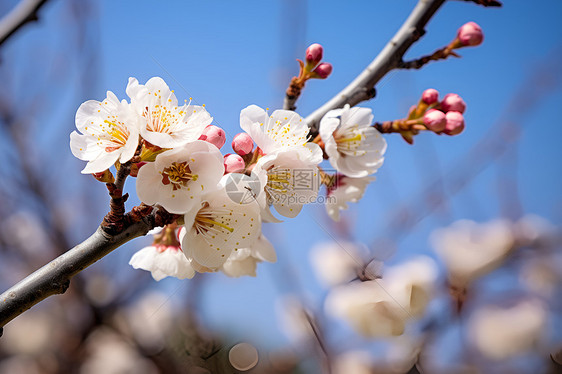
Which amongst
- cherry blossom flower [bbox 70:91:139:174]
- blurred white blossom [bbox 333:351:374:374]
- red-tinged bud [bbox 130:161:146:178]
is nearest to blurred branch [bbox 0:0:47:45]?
cherry blossom flower [bbox 70:91:139:174]

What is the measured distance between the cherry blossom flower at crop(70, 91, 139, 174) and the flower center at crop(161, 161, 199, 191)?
81 millimetres

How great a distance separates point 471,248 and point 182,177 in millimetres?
1352

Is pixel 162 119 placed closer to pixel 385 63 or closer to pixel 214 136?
pixel 214 136

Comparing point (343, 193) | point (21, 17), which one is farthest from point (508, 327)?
point (21, 17)

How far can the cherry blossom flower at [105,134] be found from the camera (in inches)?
27.8

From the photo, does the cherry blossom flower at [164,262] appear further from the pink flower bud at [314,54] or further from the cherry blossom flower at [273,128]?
the pink flower bud at [314,54]

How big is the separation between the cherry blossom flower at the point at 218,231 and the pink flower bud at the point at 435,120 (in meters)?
0.53

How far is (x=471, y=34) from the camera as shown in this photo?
1102 millimetres

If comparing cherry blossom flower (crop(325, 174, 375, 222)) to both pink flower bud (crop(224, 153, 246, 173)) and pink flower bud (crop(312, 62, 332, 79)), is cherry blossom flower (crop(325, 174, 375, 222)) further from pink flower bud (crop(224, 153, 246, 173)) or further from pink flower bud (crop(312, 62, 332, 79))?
pink flower bud (crop(224, 153, 246, 173))

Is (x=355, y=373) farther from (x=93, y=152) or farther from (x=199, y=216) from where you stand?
(x=93, y=152)

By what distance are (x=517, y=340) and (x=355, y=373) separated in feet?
2.04

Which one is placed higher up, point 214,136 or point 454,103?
point 214,136

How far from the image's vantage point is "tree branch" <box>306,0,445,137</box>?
1.10 meters

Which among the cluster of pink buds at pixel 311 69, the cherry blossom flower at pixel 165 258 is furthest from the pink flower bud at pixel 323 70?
the cherry blossom flower at pixel 165 258
